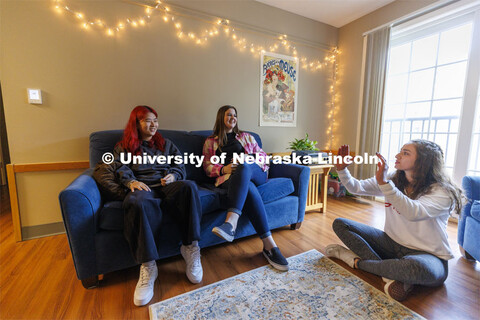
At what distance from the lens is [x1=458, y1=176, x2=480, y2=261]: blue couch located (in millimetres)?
1310

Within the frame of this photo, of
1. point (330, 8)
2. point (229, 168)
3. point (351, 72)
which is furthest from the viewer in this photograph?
point (351, 72)

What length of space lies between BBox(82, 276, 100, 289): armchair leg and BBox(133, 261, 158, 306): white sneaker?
0.25 m

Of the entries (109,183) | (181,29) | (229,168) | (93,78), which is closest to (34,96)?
(93,78)

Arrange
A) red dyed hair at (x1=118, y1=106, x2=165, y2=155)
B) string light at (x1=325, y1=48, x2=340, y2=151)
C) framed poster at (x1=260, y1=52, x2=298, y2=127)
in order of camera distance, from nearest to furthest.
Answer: red dyed hair at (x1=118, y1=106, x2=165, y2=155) → framed poster at (x1=260, y1=52, x2=298, y2=127) → string light at (x1=325, y1=48, x2=340, y2=151)

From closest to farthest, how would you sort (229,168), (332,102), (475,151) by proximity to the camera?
(229,168)
(475,151)
(332,102)

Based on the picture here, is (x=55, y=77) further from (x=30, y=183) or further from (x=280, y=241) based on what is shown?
(x=280, y=241)

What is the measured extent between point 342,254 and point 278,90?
2.00m

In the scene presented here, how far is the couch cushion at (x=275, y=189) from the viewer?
1658 mm

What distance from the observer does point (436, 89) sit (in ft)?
7.50

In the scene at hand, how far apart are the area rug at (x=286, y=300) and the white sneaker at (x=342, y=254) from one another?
10 cm

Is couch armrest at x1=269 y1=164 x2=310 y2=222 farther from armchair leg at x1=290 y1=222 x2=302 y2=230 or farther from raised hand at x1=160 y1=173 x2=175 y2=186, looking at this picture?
raised hand at x1=160 y1=173 x2=175 y2=186

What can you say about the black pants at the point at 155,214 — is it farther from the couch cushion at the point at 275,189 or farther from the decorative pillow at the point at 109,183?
the couch cushion at the point at 275,189

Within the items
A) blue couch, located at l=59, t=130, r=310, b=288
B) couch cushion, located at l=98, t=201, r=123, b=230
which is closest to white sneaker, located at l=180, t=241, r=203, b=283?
blue couch, located at l=59, t=130, r=310, b=288

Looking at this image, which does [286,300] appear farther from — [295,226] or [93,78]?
[93,78]
